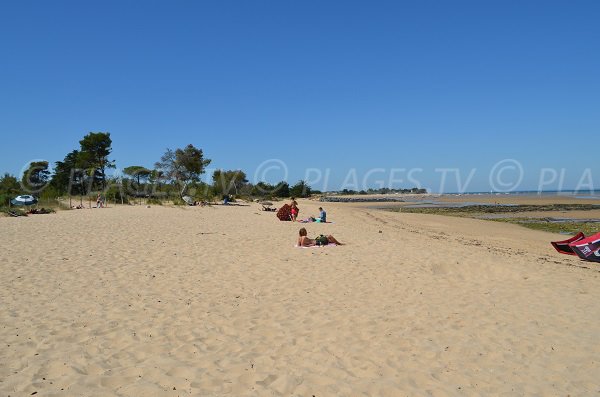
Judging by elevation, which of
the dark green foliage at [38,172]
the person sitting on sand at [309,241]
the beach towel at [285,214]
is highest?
the dark green foliage at [38,172]

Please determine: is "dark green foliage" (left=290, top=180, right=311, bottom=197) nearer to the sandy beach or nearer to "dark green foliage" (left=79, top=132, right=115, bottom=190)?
"dark green foliage" (left=79, top=132, right=115, bottom=190)

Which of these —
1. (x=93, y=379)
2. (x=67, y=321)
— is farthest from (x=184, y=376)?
(x=67, y=321)

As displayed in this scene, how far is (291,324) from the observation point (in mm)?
5719

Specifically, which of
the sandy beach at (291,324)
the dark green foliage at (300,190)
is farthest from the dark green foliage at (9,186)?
the dark green foliage at (300,190)

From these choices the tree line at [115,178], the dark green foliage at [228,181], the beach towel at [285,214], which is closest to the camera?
the beach towel at [285,214]

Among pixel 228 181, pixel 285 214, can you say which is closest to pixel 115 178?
pixel 228 181

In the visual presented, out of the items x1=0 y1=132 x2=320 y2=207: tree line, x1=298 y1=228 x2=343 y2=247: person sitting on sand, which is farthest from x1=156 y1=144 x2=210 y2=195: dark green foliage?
x1=298 y1=228 x2=343 y2=247: person sitting on sand

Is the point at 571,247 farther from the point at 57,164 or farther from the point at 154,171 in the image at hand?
the point at 57,164

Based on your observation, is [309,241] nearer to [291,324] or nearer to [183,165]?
[291,324]

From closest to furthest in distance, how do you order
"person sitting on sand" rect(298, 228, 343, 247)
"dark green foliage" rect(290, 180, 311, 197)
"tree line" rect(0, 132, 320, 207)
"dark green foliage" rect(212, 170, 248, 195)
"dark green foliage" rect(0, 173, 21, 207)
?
"person sitting on sand" rect(298, 228, 343, 247), "dark green foliage" rect(0, 173, 21, 207), "tree line" rect(0, 132, 320, 207), "dark green foliage" rect(212, 170, 248, 195), "dark green foliage" rect(290, 180, 311, 197)

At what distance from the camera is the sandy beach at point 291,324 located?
4086mm

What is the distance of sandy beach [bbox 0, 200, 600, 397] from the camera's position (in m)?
4.09

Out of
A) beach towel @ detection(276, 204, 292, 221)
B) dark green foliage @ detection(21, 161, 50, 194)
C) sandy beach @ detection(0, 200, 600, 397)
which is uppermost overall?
dark green foliage @ detection(21, 161, 50, 194)

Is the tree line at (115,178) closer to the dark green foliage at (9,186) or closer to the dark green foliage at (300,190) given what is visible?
the dark green foliage at (9,186)
